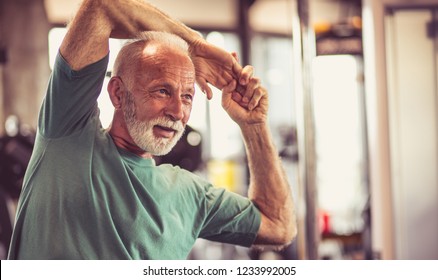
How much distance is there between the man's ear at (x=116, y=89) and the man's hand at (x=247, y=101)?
297mm

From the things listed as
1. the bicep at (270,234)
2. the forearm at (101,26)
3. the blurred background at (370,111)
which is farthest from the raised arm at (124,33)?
the bicep at (270,234)

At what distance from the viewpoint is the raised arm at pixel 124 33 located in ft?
4.47

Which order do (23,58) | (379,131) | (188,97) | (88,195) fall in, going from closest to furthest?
(88,195) → (188,97) → (379,131) → (23,58)

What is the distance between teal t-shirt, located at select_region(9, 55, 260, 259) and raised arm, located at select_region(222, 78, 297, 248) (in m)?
0.21

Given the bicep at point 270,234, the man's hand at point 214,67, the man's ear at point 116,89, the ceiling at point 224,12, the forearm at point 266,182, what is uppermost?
the ceiling at point 224,12

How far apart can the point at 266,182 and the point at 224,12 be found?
1886 millimetres

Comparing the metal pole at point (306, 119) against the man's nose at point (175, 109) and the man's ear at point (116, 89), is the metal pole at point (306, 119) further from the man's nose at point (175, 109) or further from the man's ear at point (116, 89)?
the man's ear at point (116, 89)

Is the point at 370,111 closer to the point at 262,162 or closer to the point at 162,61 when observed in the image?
the point at 262,162

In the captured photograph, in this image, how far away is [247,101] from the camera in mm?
1652

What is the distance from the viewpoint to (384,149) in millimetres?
2293

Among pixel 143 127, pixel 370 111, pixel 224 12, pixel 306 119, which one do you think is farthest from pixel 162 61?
pixel 224 12

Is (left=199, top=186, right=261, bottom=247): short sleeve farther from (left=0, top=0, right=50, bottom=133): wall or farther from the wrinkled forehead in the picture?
(left=0, top=0, right=50, bottom=133): wall

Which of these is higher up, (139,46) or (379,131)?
(139,46)
